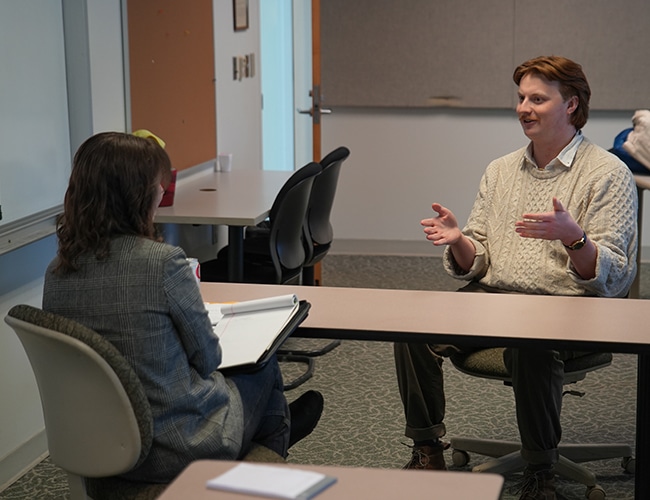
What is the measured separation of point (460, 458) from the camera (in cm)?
310

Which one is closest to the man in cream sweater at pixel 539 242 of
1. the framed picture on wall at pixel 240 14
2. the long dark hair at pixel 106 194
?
the long dark hair at pixel 106 194

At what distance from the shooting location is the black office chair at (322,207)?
4.24m

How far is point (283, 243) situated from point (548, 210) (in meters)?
1.27

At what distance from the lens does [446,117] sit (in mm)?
6316

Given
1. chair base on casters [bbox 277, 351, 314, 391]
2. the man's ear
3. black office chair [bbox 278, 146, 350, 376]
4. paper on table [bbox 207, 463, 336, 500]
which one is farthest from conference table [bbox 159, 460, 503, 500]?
black office chair [bbox 278, 146, 350, 376]

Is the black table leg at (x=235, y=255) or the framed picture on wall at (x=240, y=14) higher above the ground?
the framed picture on wall at (x=240, y=14)

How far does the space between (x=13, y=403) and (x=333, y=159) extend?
1.74 metres

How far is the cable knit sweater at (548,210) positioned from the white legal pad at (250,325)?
0.77 meters

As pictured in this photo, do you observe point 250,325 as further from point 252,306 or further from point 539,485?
point 539,485

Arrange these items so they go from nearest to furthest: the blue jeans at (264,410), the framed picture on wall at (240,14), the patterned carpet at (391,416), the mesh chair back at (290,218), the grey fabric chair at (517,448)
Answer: the blue jeans at (264,410) → the grey fabric chair at (517,448) → the patterned carpet at (391,416) → the mesh chair back at (290,218) → the framed picture on wall at (240,14)

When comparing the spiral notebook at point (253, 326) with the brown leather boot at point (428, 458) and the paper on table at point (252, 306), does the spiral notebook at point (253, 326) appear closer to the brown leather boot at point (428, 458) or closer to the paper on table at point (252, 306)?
the paper on table at point (252, 306)

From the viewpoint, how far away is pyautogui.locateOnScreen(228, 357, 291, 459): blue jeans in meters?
2.06

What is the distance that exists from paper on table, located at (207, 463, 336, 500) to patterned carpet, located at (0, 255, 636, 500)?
1.67 metres

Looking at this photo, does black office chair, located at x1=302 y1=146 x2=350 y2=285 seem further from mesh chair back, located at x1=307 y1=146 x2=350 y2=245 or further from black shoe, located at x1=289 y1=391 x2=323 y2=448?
black shoe, located at x1=289 y1=391 x2=323 y2=448
